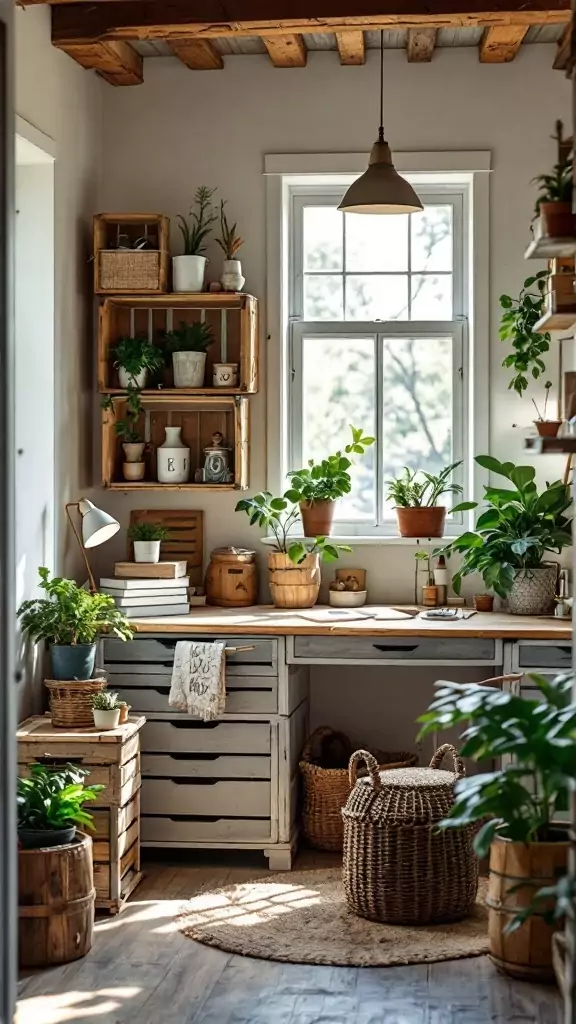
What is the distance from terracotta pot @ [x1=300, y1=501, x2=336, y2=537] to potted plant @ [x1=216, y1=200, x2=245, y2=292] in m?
0.97

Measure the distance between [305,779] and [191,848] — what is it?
1.78ft

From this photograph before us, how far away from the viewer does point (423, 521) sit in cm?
581

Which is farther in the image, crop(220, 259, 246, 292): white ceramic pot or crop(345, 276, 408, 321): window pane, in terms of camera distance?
crop(345, 276, 408, 321): window pane

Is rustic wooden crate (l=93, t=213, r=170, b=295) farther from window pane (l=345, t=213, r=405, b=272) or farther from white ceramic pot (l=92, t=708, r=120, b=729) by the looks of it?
white ceramic pot (l=92, t=708, r=120, b=729)

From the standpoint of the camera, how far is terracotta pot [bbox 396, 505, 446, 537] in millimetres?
5805

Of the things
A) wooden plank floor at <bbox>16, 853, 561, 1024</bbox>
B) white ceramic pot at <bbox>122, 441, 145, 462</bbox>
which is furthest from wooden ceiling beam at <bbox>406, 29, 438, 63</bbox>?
wooden plank floor at <bbox>16, 853, 561, 1024</bbox>

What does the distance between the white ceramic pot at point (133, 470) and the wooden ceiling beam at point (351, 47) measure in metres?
1.94

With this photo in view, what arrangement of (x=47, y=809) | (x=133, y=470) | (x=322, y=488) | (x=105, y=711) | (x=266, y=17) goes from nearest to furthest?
(x=47, y=809), (x=105, y=711), (x=266, y=17), (x=322, y=488), (x=133, y=470)

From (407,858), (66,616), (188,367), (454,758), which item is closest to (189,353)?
(188,367)

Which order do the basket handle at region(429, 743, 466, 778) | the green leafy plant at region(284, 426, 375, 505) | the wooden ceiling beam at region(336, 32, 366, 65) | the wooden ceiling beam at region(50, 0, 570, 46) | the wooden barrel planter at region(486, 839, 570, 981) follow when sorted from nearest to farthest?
1. the wooden barrel planter at region(486, 839, 570, 981)
2. the basket handle at region(429, 743, 466, 778)
3. the wooden ceiling beam at region(50, 0, 570, 46)
4. the wooden ceiling beam at region(336, 32, 366, 65)
5. the green leafy plant at region(284, 426, 375, 505)

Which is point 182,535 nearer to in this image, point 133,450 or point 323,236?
point 133,450

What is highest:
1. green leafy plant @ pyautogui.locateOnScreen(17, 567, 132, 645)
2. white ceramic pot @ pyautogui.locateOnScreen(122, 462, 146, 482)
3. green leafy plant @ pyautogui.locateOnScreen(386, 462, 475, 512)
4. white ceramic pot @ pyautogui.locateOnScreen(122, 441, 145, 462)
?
white ceramic pot @ pyautogui.locateOnScreen(122, 441, 145, 462)

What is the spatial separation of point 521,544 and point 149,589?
1510 millimetres

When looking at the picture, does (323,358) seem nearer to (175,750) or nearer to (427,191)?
(427,191)
